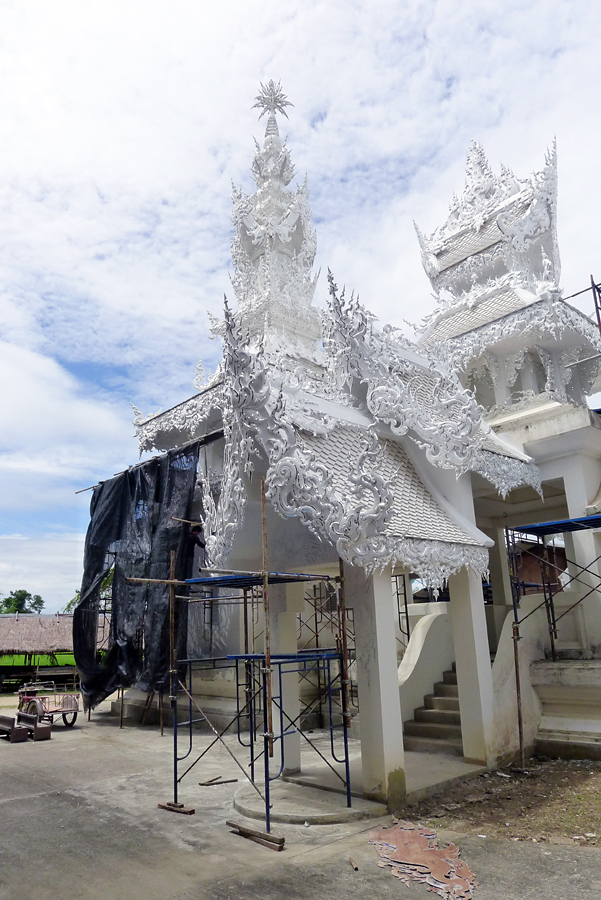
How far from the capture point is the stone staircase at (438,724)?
6.85 metres

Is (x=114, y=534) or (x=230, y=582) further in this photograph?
(x=114, y=534)

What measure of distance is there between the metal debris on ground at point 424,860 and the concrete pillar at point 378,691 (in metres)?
0.40

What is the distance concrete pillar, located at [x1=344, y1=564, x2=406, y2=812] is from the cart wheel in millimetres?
6671

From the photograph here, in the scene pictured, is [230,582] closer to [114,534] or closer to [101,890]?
[101,890]

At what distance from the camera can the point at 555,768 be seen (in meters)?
6.28

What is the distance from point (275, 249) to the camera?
42.8 ft

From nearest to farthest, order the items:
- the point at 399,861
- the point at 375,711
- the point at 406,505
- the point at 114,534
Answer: the point at 399,861
the point at 375,711
the point at 406,505
the point at 114,534

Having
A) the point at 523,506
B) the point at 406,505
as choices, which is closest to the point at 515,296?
the point at 523,506

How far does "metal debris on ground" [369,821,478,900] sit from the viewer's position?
3.70 meters

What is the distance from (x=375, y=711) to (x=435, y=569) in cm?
132

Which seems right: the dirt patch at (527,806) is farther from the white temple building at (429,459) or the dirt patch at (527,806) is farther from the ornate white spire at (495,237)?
the ornate white spire at (495,237)

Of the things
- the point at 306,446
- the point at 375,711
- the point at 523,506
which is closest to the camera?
the point at 375,711

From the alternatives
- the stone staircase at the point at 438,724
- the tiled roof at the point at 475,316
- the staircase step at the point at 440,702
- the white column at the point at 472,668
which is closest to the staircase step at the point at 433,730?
the stone staircase at the point at 438,724

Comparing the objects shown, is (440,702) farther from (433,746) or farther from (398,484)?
(398,484)
